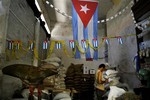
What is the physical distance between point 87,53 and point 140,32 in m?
1.90

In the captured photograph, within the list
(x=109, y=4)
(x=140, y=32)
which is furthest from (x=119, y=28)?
(x=140, y=32)

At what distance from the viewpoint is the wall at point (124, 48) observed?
5414mm

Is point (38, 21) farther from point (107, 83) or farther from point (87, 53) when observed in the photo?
point (107, 83)

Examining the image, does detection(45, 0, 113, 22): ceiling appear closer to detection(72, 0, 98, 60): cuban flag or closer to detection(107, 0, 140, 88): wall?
detection(107, 0, 140, 88): wall

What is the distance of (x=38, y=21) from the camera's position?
255 inches

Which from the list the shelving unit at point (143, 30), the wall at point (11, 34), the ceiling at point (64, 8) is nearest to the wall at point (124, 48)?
the ceiling at point (64, 8)

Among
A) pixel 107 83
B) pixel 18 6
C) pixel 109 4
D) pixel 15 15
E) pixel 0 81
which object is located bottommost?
pixel 107 83

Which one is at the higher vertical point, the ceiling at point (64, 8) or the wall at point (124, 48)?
the ceiling at point (64, 8)

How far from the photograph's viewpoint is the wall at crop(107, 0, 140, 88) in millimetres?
5414

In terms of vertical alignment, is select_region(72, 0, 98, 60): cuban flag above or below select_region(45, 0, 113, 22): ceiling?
below

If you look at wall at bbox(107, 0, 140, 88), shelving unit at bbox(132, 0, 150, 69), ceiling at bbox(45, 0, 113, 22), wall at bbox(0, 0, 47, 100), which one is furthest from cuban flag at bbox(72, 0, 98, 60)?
ceiling at bbox(45, 0, 113, 22)

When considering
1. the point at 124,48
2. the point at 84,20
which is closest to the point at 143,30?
the point at 84,20

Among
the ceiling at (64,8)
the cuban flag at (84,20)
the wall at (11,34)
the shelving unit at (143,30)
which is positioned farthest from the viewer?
the ceiling at (64,8)

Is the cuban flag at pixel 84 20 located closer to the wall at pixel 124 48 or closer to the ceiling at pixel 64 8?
the wall at pixel 124 48
